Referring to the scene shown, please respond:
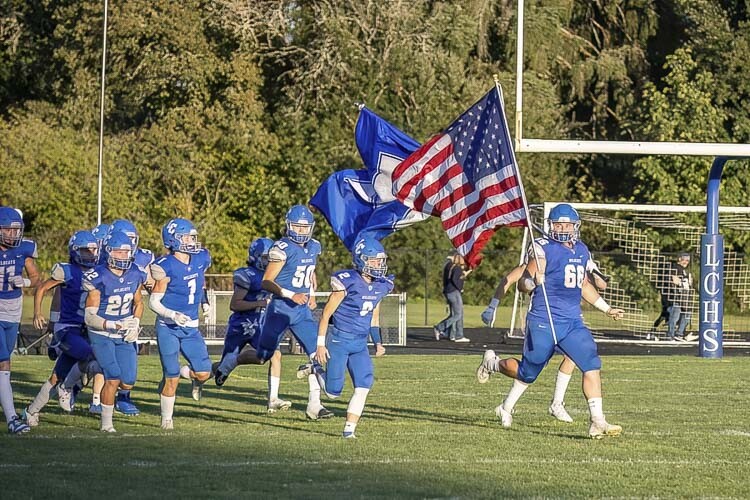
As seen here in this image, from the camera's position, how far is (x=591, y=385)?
34.3 ft

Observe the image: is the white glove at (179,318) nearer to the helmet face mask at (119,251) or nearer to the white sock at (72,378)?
the helmet face mask at (119,251)

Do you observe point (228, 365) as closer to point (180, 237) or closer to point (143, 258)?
point (143, 258)

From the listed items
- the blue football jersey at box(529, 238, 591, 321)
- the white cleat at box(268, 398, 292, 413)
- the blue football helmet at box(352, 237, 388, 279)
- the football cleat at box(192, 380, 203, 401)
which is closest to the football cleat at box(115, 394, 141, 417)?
the football cleat at box(192, 380, 203, 401)

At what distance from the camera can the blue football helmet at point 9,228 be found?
36.5 ft

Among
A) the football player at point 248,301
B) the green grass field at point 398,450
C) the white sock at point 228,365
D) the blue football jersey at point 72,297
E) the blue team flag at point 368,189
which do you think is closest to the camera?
the green grass field at point 398,450

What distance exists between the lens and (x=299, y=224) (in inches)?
480

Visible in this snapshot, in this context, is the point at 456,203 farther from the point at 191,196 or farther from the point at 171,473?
the point at 191,196

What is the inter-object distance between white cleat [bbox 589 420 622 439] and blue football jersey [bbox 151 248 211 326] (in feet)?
11.5

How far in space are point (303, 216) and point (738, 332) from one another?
16335mm

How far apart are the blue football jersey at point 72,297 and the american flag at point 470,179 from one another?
3.66 metres

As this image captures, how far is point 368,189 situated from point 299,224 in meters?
3.13

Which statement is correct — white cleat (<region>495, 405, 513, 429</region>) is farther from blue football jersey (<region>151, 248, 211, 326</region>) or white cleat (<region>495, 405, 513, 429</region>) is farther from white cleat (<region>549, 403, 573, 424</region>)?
blue football jersey (<region>151, 248, 211, 326</region>)

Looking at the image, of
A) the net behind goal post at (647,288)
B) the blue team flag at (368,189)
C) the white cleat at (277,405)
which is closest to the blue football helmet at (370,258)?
the white cleat at (277,405)

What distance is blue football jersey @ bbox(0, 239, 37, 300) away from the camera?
11.0 meters
